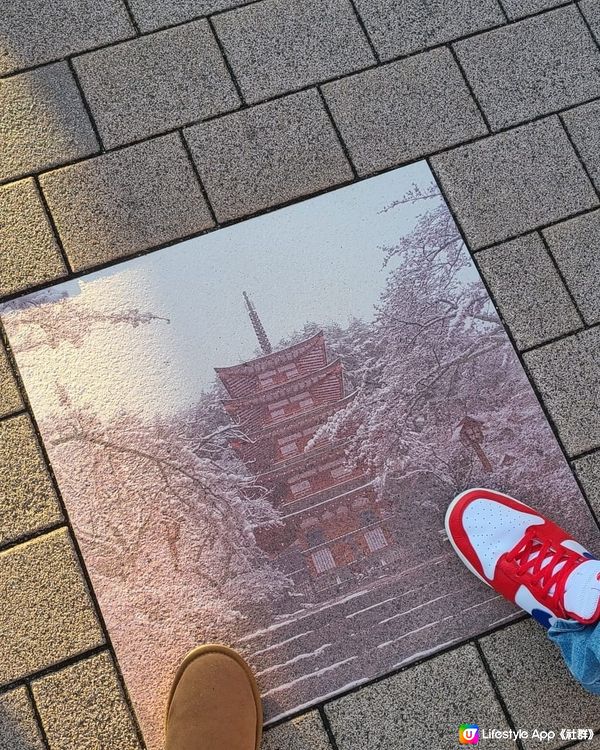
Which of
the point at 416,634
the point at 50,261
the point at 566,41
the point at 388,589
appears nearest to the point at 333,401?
the point at 388,589

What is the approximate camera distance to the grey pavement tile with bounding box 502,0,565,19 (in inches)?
84.8

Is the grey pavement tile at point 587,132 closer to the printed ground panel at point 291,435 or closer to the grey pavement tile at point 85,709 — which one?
the printed ground panel at point 291,435

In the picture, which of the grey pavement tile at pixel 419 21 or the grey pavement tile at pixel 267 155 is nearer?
the grey pavement tile at pixel 267 155

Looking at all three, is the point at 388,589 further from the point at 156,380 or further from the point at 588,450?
the point at 156,380

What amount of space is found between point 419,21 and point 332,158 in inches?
21.2

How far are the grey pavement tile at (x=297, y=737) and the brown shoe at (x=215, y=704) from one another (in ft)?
0.16

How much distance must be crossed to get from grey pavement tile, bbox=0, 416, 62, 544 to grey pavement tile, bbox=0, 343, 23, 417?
32mm

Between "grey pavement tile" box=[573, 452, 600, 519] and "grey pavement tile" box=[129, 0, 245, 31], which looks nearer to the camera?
"grey pavement tile" box=[573, 452, 600, 519]

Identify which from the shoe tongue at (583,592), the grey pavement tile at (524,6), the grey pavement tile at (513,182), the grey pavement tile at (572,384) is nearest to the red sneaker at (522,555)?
the shoe tongue at (583,592)

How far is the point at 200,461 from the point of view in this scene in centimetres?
186

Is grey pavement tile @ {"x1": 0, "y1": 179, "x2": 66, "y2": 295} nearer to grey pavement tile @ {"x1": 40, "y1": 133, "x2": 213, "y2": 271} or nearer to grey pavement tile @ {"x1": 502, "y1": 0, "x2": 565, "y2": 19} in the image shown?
grey pavement tile @ {"x1": 40, "y1": 133, "x2": 213, "y2": 271}

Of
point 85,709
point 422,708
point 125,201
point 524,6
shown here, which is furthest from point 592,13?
point 85,709

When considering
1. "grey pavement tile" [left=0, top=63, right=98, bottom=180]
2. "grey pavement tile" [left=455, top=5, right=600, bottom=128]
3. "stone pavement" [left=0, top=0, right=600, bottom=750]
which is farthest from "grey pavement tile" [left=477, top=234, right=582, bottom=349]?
"grey pavement tile" [left=0, top=63, right=98, bottom=180]

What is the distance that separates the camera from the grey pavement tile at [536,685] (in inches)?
71.1
